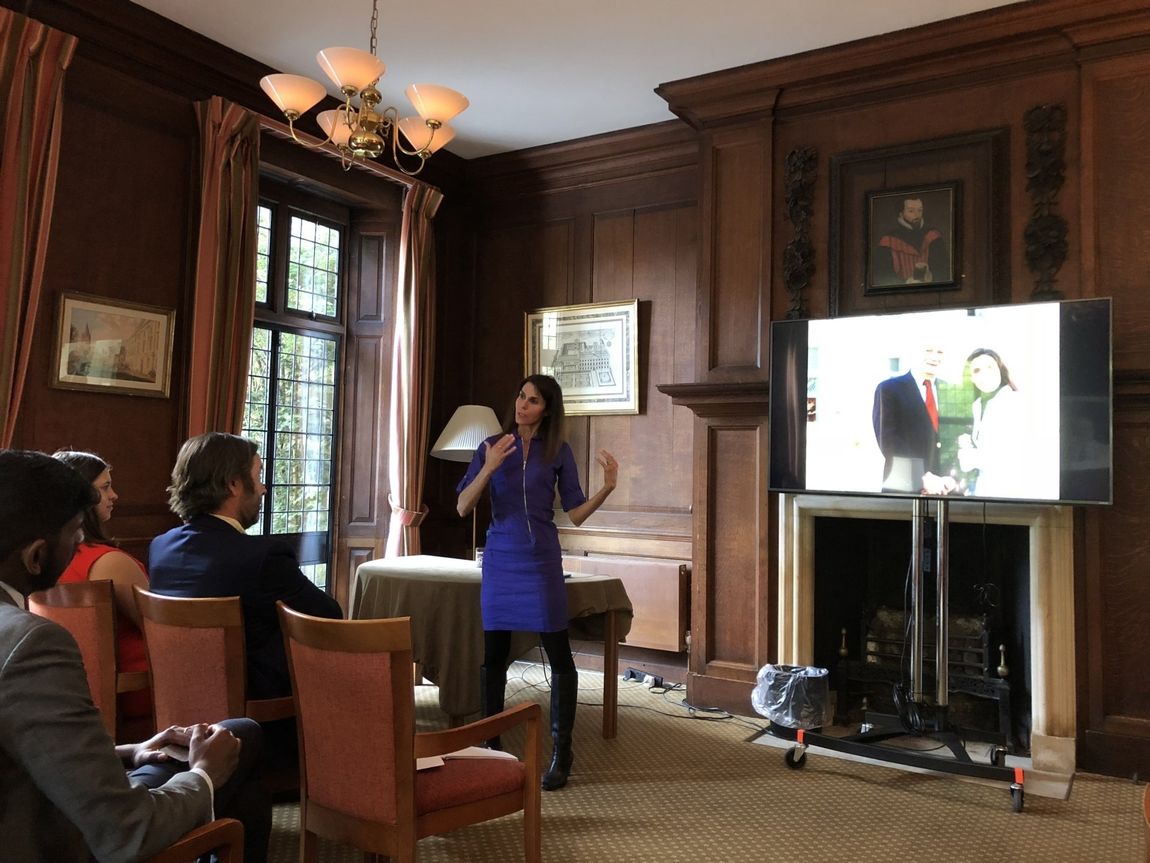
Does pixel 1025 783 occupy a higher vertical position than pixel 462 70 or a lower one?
lower

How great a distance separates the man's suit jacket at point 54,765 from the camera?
1136 mm

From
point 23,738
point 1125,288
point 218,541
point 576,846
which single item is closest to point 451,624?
point 576,846

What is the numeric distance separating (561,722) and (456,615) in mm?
575

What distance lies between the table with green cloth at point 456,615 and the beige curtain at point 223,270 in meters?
1.23

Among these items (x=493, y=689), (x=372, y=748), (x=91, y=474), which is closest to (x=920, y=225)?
(x=493, y=689)

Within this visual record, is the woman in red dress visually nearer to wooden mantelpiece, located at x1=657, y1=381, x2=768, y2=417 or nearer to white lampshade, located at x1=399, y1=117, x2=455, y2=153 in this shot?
white lampshade, located at x1=399, y1=117, x2=455, y2=153

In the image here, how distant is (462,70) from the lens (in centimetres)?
459

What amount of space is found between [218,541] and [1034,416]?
2.94 m

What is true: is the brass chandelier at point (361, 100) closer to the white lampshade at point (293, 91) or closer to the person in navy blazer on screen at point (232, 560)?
the white lampshade at point (293, 91)

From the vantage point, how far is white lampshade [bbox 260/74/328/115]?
10.3 feet

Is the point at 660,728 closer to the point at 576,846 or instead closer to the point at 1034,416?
the point at 576,846

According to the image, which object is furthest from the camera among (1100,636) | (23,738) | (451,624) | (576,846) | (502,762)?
(1100,636)

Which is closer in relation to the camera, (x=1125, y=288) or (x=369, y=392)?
(x=1125, y=288)

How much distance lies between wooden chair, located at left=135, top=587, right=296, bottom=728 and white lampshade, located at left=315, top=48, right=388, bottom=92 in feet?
5.83
